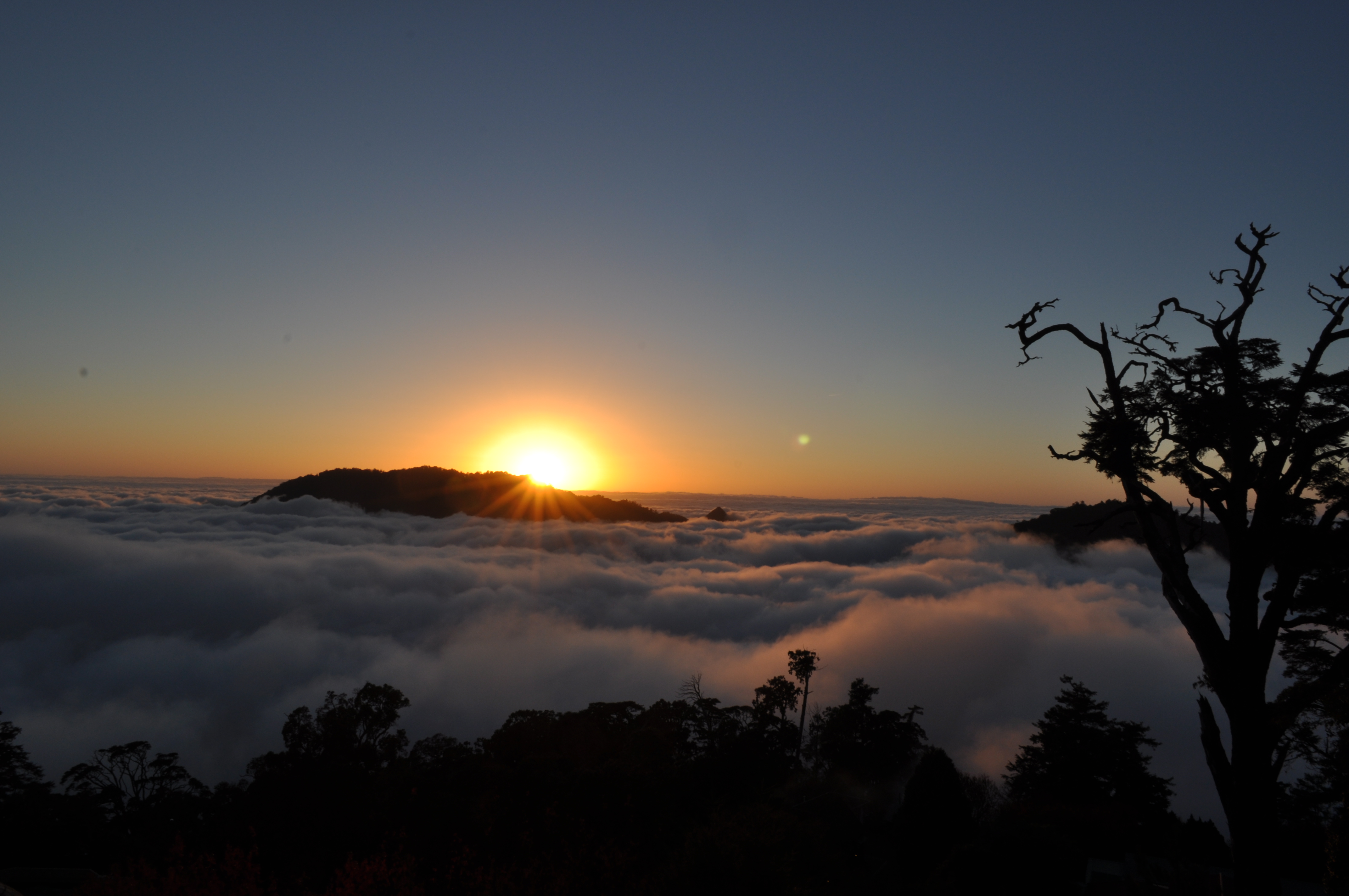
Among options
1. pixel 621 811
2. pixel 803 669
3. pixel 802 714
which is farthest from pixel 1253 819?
pixel 802 714

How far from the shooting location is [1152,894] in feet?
25.1

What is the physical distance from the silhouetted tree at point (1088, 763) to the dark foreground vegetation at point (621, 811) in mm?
131

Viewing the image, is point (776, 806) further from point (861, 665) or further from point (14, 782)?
point (861, 665)

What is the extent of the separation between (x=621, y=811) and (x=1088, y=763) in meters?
34.4

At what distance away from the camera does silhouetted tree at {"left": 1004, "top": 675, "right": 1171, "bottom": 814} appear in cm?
4338

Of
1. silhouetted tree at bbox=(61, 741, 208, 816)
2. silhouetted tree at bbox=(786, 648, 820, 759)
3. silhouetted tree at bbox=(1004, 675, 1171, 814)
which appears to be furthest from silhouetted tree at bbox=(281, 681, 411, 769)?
silhouetted tree at bbox=(1004, 675, 1171, 814)

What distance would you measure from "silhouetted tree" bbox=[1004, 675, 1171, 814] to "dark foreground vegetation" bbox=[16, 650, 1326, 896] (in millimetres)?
131

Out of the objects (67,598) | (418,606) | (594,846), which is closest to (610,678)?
(418,606)

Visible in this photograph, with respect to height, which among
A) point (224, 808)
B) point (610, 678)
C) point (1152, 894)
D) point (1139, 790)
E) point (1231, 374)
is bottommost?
point (610, 678)

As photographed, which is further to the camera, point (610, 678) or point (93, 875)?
point (610, 678)

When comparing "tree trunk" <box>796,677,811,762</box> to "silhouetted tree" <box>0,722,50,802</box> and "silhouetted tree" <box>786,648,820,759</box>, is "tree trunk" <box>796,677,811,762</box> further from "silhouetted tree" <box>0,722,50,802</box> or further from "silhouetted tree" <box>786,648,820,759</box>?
"silhouetted tree" <box>0,722,50,802</box>

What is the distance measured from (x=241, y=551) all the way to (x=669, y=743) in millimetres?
168251

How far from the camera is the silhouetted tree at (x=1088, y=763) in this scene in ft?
142

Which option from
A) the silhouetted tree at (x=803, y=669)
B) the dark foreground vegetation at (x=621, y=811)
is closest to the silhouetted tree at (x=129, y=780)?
the dark foreground vegetation at (x=621, y=811)
